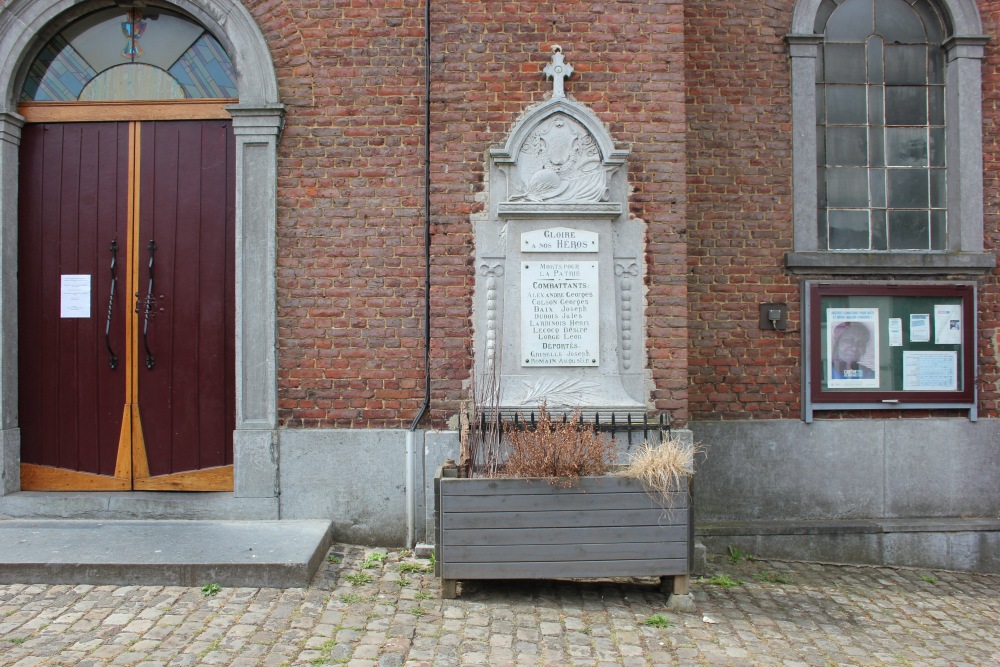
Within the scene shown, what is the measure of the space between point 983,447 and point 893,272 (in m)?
1.59

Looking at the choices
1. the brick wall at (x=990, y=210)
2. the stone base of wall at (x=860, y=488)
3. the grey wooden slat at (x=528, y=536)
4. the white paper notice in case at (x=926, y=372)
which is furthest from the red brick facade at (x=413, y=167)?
the brick wall at (x=990, y=210)

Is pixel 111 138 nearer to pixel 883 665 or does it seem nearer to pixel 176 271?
pixel 176 271

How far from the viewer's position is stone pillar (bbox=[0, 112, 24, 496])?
213 inches

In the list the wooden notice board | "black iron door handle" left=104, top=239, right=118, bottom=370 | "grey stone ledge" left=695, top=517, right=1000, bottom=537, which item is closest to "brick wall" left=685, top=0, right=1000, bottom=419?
the wooden notice board

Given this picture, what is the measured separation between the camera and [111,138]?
18.5 feet

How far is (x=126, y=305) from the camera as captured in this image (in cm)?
559

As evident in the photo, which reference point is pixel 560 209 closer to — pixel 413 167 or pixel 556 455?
pixel 413 167

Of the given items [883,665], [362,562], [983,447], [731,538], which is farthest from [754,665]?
[983,447]

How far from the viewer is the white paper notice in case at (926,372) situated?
20.1 feet

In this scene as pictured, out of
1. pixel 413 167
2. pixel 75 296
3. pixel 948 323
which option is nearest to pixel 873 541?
pixel 948 323

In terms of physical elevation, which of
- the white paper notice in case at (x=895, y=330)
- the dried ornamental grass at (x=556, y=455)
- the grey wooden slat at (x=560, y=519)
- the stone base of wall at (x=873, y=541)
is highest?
the white paper notice in case at (x=895, y=330)

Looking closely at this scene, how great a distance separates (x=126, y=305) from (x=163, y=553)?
194 centimetres

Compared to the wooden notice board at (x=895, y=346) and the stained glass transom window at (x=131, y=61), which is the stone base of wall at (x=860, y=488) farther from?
the stained glass transom window at (x=131, y=61)

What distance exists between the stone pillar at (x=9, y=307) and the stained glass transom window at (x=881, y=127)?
6175 millimetres
